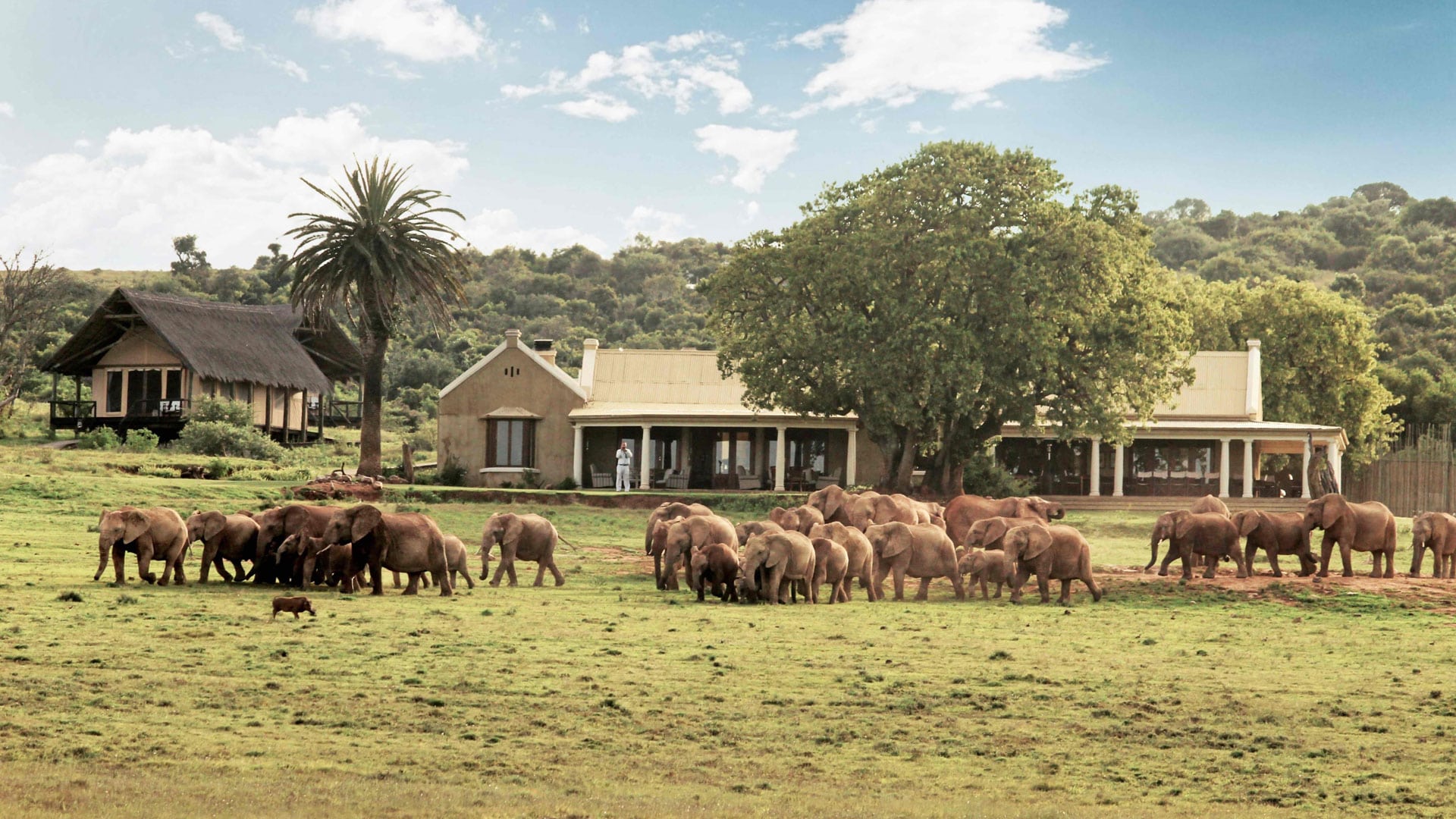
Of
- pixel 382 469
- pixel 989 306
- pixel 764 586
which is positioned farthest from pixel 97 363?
pixel 764 586

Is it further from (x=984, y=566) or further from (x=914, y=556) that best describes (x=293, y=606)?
(x=984, y=566)

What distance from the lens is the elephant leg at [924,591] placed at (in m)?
24.3

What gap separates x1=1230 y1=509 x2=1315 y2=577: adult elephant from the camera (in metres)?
27.3

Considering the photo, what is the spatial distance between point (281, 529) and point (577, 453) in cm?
3176

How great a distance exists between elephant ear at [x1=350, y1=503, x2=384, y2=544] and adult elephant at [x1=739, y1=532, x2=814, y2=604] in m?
5.21

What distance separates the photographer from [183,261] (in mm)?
125125

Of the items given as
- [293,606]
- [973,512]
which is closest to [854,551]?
[973,512]

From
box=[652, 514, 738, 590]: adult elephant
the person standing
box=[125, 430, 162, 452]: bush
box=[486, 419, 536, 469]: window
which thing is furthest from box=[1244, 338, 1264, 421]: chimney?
box=[125, 430, 162, 452]: bush

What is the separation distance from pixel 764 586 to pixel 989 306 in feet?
81.8

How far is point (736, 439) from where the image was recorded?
5584 cm

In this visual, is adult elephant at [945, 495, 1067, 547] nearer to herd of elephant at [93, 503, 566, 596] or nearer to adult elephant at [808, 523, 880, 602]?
adult elephant at [808, 523, 880, 602]

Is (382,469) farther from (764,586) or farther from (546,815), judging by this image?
(546,815)

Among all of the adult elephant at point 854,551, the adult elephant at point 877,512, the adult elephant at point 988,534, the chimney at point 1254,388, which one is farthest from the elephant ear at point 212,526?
the chimney at point 1254,388

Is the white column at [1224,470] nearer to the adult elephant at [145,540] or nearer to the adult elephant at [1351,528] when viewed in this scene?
the adult elephant at [1351,528]
